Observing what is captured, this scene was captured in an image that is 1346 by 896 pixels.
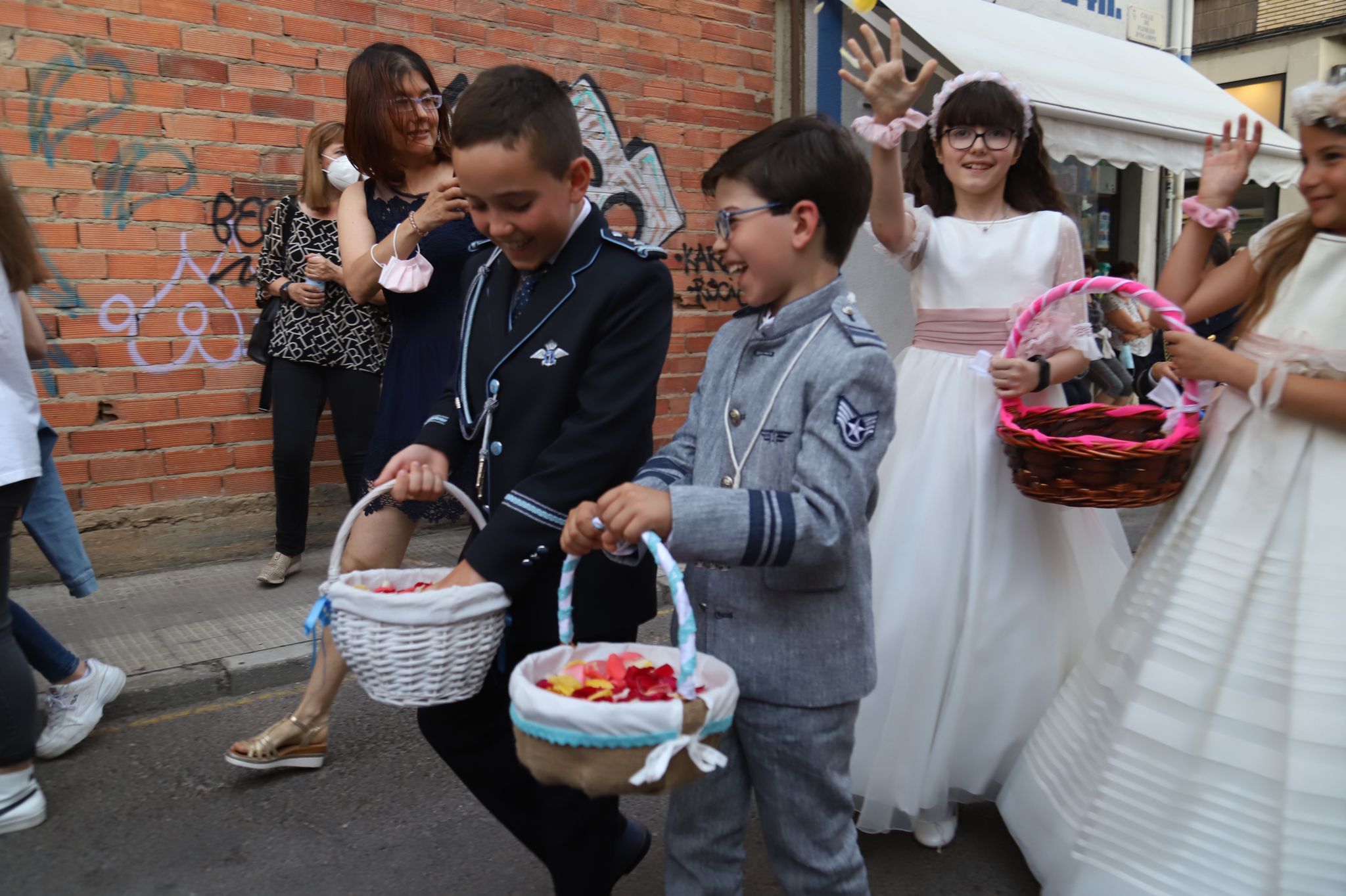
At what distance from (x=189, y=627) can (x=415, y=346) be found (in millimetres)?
2132

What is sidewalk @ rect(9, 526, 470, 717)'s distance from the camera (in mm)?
3965

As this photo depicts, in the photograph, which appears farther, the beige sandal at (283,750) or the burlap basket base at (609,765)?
the beige sandal at (283,750)

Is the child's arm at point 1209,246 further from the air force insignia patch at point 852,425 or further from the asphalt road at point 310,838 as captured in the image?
the asphalt road at point 310,838

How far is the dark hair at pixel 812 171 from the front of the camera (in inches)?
75.8

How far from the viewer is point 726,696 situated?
1.66 m

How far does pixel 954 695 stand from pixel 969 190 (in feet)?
5.03

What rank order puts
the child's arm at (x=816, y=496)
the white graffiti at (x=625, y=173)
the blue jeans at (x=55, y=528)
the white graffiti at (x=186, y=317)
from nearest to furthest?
the child's arm at (x=816, y=496), the blue jeans at (x=55, y=528), the white graffiti at (x=186, y=317), the white graffiti at (x=625, y=173)

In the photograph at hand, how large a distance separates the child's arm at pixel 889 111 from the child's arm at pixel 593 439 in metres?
0.69

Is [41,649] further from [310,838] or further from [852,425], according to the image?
[852,425]

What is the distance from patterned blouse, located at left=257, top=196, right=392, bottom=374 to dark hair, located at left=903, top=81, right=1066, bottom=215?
2540 mm

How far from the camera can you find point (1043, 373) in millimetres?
3055

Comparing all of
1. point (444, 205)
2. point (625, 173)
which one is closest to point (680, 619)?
point (444, 205)

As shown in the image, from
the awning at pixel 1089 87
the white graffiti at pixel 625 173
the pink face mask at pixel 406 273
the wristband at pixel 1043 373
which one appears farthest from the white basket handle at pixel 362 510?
the awning at pixel 1089 87

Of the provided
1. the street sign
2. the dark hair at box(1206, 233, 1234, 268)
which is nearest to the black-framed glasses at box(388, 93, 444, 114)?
the dark hair at box(1206, 233, 1234, 268)
